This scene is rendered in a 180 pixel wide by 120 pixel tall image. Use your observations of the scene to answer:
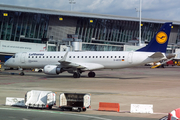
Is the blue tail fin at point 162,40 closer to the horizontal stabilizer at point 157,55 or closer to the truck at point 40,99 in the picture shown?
the horizontal stabilizer at point 157,55

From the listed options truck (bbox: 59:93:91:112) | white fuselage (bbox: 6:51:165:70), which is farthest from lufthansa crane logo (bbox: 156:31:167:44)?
truck (bbox: 59:93:91:112)

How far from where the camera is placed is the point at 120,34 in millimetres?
87688

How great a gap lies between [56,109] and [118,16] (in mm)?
69528

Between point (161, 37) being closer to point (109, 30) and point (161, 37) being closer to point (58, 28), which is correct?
point (58, 28)

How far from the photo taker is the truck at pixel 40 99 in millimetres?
12977

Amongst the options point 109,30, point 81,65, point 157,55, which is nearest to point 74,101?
point 157,55

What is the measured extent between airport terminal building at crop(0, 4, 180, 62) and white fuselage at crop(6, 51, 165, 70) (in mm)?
20181

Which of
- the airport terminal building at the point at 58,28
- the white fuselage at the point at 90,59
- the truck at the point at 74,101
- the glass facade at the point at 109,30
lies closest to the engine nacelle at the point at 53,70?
the white fuselage at the point at 90,59

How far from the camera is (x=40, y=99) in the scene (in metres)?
13.4

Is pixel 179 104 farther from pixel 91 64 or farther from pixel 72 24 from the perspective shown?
pixel 72 24

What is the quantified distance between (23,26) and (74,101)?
204 feet

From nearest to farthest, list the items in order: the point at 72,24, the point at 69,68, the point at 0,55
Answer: the point at 69,68 → the point at 0,55 → the point at 72,24

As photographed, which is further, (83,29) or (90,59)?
(83,29)

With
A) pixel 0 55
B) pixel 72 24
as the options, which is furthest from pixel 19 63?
pixel 72 24
